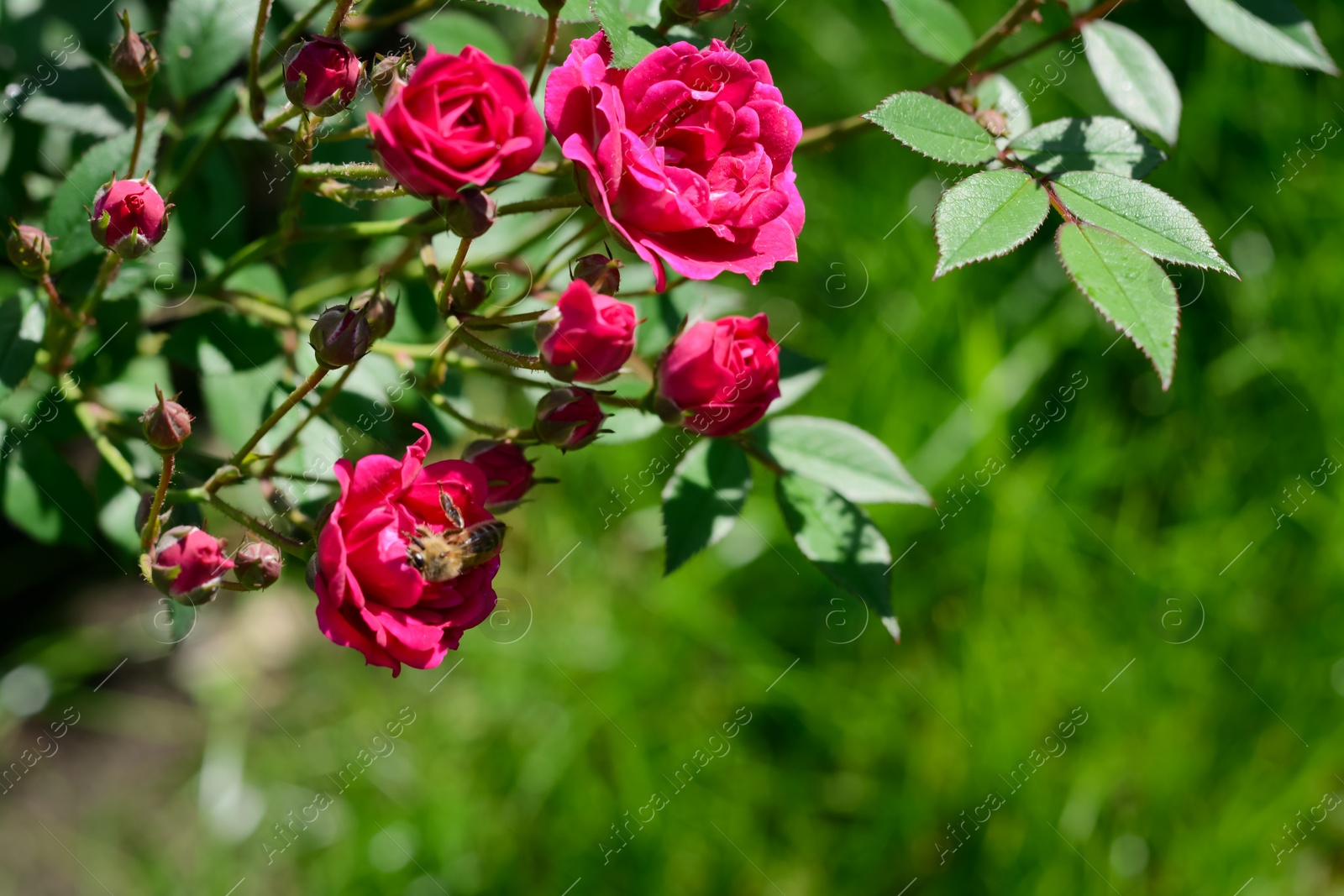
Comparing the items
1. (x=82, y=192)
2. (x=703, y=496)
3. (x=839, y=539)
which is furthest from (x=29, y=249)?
(x=839, y=539)

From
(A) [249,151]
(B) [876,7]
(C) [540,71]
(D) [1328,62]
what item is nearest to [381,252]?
(C) [540,71]

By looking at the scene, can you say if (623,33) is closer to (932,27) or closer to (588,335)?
(588,335)

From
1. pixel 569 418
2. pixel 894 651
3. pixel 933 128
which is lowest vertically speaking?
pixel 894 651

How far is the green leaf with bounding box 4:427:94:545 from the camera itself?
5.56 feet

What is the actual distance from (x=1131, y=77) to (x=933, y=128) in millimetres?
536

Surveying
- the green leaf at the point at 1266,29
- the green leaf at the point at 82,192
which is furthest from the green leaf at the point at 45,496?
the green leaf at the point at 1266,29

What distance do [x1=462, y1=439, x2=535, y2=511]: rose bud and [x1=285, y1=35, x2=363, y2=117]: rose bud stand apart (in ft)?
1.36

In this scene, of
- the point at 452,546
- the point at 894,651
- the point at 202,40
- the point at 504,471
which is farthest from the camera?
the point at 894,651

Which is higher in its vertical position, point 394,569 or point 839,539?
point 394,569

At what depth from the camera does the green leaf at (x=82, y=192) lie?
138 centimetres

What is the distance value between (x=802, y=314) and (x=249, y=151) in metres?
1.77

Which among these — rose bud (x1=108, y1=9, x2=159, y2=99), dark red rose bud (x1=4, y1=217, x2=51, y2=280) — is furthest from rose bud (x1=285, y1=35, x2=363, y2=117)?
dark red rose bud (x1=4, y1=217, x2=51, y2=280)

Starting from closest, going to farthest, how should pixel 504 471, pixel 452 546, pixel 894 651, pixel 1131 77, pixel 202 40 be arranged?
1. pixel 452 546
2. pixel 504 471
3. pixel 1131 77
4. pixel 202 40
5. pixel 894 651

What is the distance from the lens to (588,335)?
3.49 ft
